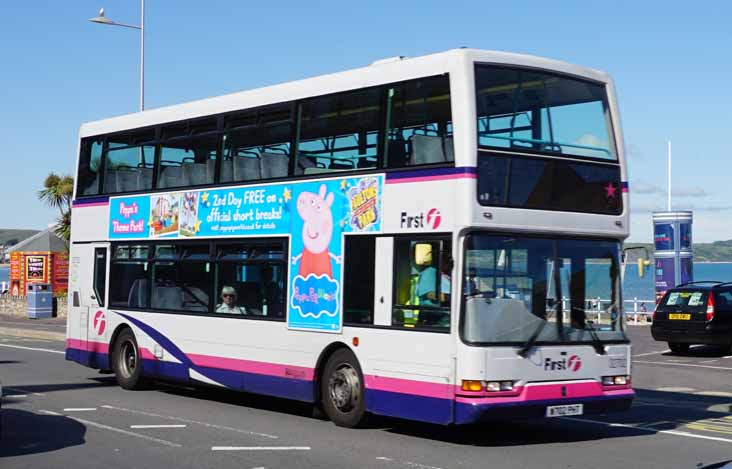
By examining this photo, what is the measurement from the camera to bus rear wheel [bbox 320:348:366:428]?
41.7 feet

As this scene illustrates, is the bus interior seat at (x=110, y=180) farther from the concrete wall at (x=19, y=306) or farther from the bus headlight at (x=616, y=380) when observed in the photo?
the concrete wall at (x=19, y=306)

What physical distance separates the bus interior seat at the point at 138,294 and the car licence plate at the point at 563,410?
7.89 meters

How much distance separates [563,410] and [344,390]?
8.86ft

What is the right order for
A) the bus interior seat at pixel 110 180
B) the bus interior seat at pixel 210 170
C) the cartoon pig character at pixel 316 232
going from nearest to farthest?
the cartoon pig character at pixel 316 232 → the bus interior seat at pixel 210 170 → the bus interior seat at pixel 110 180

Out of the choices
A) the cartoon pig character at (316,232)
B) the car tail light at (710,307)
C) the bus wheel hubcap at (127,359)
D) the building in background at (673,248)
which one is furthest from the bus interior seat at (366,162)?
the building in background at (673,248)

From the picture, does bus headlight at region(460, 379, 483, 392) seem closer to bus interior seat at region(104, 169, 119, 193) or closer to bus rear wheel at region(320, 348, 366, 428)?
bus rear wheel at region(320, 348, 366, 428)

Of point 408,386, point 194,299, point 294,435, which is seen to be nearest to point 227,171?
point 194,299

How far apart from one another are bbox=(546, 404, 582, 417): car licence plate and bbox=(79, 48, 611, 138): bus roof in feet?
12.3

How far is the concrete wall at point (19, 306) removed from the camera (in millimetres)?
47938

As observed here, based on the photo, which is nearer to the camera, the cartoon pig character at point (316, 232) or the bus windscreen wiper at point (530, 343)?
the bus windscreen wiper at point (530, 343)

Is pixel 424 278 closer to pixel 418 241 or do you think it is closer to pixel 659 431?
pixel 418 241

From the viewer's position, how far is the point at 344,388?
1291 cm

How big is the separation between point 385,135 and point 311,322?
8.48 ft

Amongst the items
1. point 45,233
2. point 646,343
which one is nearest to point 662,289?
point 646,343
